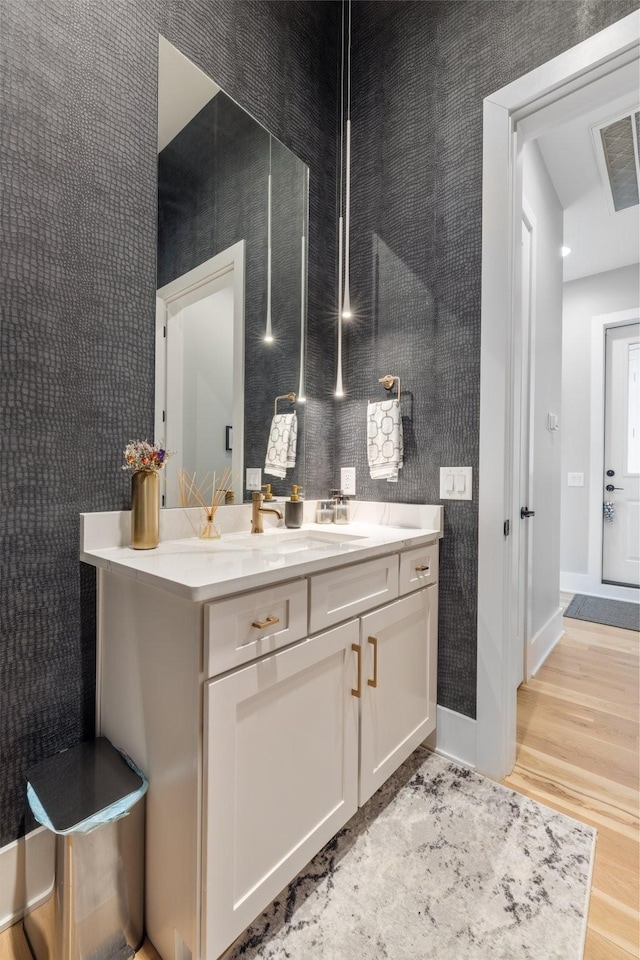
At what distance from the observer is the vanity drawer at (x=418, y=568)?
1.46 meters

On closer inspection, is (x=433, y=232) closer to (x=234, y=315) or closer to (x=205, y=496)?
(x=234, y=315)

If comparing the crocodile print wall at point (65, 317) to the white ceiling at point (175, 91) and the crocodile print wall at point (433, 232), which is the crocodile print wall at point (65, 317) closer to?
the white ceiling at point (175, 91)

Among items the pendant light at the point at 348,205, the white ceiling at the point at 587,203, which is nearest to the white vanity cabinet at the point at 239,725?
the pendant light at the point at 348,205

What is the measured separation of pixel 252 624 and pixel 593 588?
4014 millimetres

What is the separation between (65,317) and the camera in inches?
45.7

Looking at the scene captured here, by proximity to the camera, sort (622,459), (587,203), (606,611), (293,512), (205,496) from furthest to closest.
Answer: (622,459) < (606,611) < (587,203) < (293,512) < (205,496)

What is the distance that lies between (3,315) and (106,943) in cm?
143

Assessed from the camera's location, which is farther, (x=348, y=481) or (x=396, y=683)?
(x=348, y=481)

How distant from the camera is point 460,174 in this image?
1.66 metres

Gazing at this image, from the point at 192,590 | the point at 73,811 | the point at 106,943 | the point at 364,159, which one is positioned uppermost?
the point at 364,159

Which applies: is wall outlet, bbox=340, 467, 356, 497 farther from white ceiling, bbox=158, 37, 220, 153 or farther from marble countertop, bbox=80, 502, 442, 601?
white ceiling, bbox=158, 37, 220, 153

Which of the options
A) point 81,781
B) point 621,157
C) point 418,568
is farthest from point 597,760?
point 621,157

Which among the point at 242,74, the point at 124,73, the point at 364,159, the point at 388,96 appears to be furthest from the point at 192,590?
the point at 388,96

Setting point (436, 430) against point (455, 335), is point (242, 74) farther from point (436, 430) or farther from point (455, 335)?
point (436, 430)
